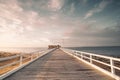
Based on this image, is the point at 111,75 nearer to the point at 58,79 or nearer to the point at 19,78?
the point at 58,79

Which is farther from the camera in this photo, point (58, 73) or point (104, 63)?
point (104, 63)

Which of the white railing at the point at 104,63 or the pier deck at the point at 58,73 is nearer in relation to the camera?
the pier deck at the point at 58,73

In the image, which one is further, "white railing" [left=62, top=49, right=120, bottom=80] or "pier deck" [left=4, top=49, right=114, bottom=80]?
"white railing" [left=62, top=49, right=120, bottom=80]

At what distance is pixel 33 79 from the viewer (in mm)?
7082

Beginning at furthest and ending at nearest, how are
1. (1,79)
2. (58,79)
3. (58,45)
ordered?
(58,45) → (58,79) → (1,79)

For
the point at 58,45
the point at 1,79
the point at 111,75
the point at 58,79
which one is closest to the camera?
the point at 1,79

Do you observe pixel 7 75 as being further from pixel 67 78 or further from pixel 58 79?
pixel 67 78

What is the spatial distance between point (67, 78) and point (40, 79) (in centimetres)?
146

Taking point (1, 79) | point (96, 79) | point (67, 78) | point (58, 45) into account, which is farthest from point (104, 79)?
point (58, 45)

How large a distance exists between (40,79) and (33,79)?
0.37m

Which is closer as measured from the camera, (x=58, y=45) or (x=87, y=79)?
(x=87, y=79)

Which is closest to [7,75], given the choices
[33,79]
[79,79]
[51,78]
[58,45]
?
[33,79]

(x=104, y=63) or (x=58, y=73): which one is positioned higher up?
(x=104, y=63)

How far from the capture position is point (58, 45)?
115688 millimetres
